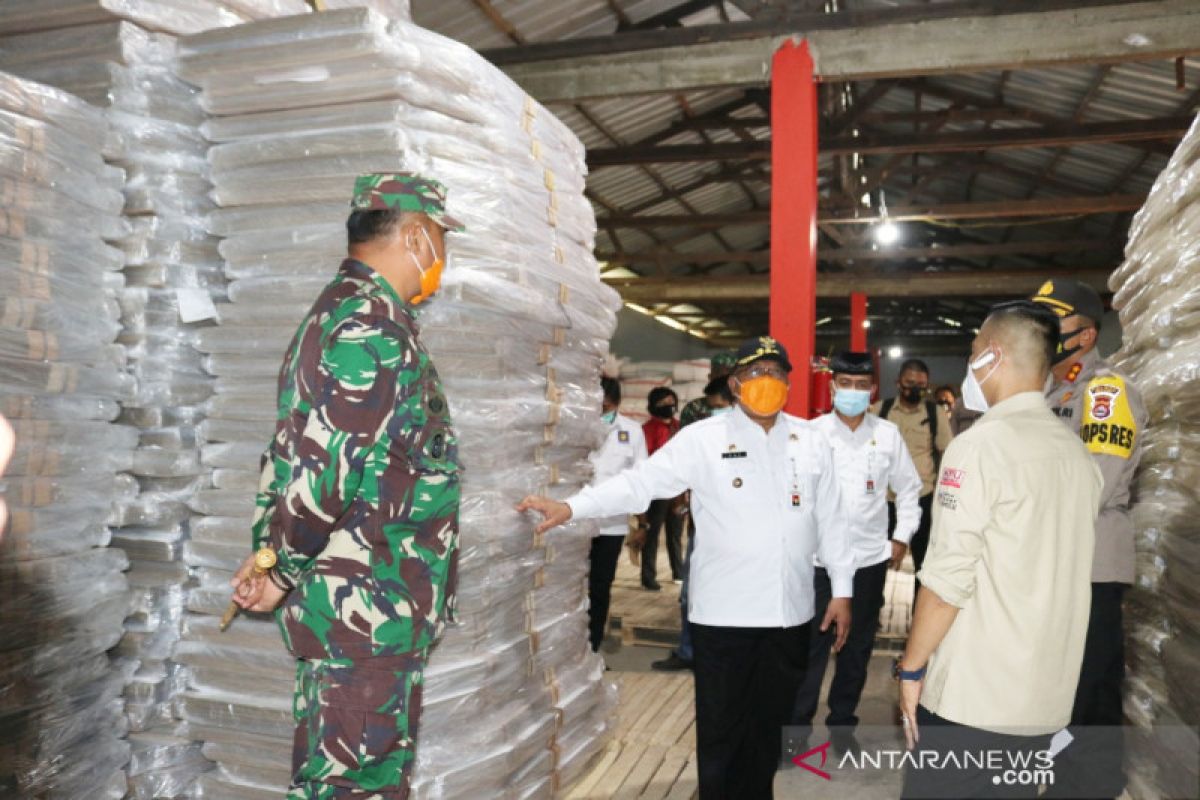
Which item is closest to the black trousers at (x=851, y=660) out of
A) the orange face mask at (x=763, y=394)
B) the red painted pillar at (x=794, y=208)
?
the orange face mask at (x=763, y=394)

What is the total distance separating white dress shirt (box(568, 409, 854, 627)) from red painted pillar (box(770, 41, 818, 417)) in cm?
293

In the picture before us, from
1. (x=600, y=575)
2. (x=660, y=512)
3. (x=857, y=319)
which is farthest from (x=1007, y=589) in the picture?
(x=857, y=319)

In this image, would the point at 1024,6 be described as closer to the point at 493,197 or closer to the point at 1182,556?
the point at 1182,556

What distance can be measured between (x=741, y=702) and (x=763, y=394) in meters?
1.07

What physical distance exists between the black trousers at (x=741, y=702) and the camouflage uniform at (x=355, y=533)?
1174 millimetres

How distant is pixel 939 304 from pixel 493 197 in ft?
86.0

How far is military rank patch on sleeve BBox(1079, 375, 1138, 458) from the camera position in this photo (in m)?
2.97

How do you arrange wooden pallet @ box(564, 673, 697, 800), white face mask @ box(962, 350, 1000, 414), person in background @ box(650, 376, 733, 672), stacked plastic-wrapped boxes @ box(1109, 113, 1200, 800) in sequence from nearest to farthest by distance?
white face mask @ box(962, 350, 1000, 414) < stacked plastic-wrapped boxes @ box(1109, 113, 1200, 800) < wooden pallet @ box(564, 673, 697, 800) < person in background @ box(650, 376, 733, 672)

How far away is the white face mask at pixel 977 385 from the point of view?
7.07 ft

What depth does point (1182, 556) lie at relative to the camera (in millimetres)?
2979

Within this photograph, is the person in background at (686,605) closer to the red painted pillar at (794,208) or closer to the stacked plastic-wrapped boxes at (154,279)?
the red painted pillar at (794,208)

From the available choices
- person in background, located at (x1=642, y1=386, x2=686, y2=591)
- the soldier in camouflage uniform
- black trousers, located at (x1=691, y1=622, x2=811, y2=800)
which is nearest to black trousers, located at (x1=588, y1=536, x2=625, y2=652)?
black trousers, located at (x1=691, y1=622, x2=811, y2=800)

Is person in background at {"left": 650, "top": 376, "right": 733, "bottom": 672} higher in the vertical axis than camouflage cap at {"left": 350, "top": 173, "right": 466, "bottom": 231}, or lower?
lower

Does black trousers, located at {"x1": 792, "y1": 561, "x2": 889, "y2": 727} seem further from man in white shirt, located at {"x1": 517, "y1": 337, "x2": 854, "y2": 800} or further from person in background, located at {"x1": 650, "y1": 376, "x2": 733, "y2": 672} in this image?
man in white shirt, located at {"x1": 517, "y1": 337, "x2": 854, "y2": 800}
